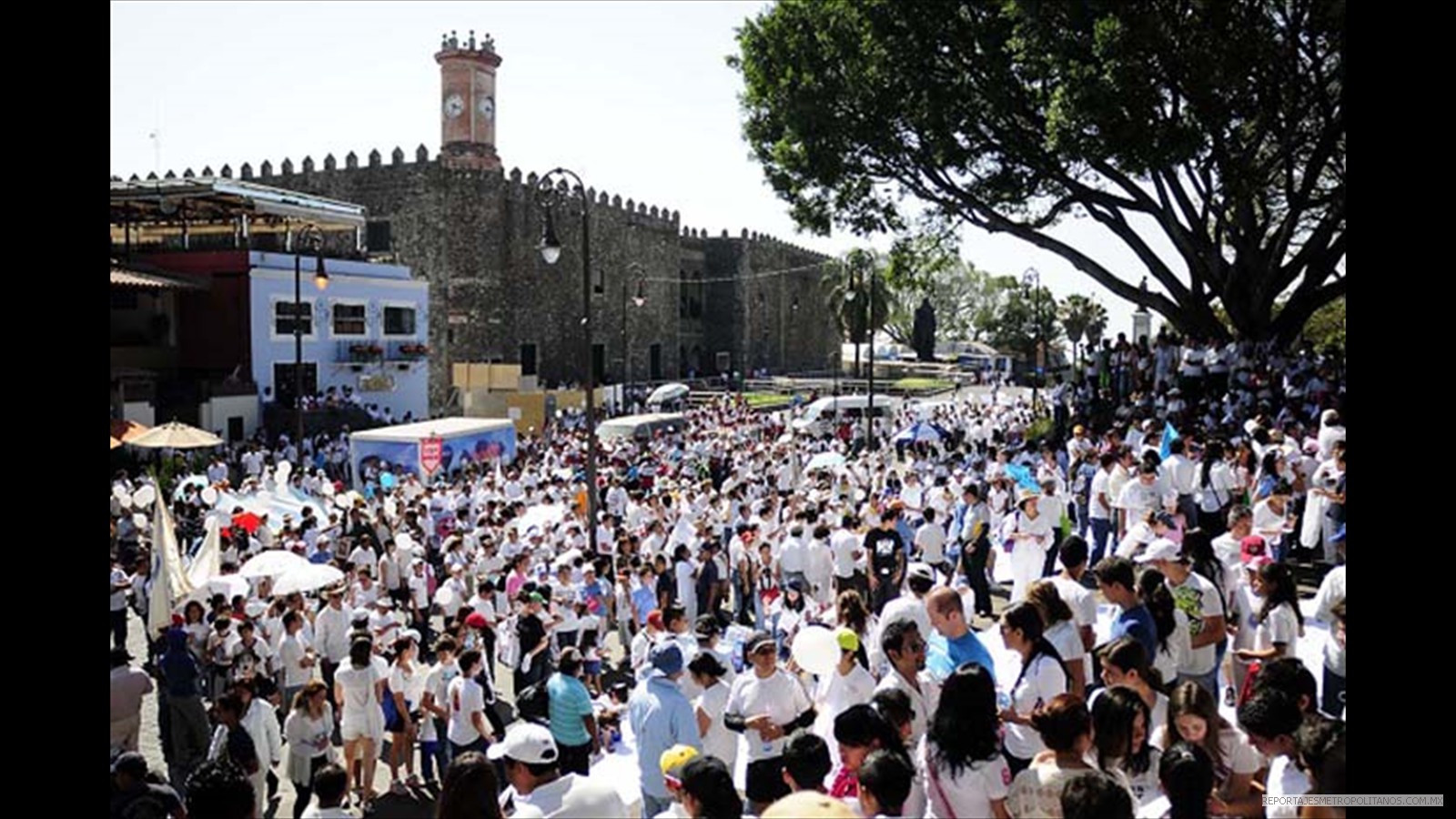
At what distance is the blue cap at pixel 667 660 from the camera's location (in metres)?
6.68

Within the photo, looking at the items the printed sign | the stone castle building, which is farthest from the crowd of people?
the stone castle building

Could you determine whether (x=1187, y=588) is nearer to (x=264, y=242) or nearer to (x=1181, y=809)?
(x=1181, y=809)

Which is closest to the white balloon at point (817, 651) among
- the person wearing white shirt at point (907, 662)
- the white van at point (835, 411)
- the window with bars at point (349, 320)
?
the person wearing white shirt at point (907, 662)

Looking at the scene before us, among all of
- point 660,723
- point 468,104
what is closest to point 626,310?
→ point 468,104

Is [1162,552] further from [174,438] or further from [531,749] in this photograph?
[174,438]

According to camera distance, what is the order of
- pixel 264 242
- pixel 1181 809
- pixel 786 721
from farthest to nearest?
pixel 264 242 < pixel 786 721 < pixel 1181 809

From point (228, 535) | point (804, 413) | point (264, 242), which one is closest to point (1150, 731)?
point (228, 535)

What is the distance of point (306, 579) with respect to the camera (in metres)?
10.9

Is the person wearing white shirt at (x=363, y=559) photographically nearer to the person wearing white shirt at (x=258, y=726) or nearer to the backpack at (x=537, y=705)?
the person wearing white shirt at (x=258, y=726)

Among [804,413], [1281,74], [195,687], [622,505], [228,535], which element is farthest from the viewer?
[804,413]

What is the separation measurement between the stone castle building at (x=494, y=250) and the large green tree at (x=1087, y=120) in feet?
66.2
